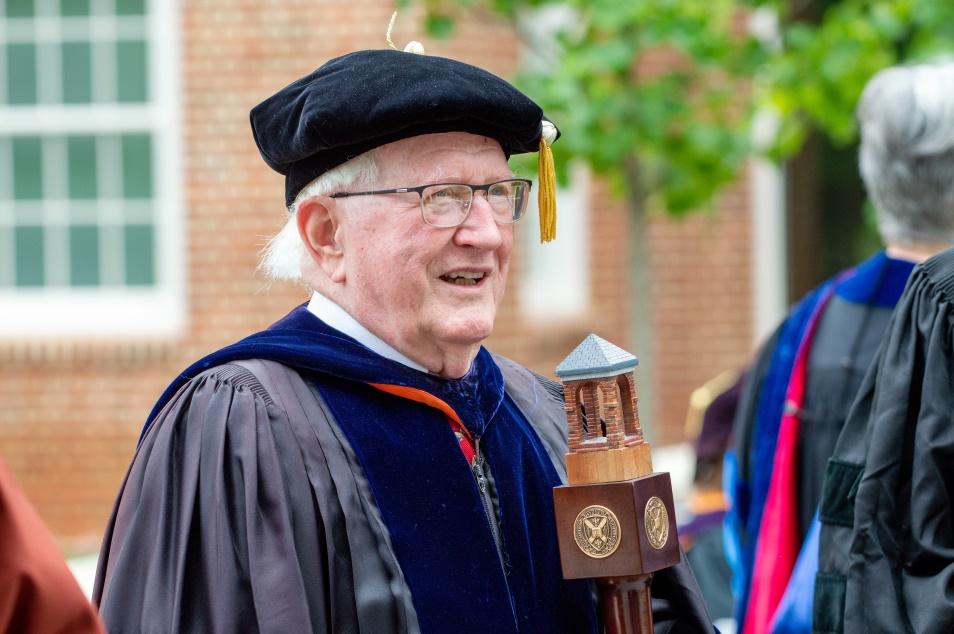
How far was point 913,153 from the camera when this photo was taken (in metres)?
3.15

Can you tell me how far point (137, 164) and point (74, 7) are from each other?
1003mm

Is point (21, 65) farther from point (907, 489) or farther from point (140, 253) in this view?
point (907, 489)

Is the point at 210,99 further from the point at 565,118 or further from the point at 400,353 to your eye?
the point at 400,353

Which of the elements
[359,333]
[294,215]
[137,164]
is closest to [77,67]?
[137,164]

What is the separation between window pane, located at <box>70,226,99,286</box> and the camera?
770 centimetres

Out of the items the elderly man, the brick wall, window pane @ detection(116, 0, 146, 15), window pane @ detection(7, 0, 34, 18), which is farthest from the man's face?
window pane @ detection(7, 0, 34, 18)

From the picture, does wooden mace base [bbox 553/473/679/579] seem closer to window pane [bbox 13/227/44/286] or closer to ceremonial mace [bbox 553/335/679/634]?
ceremonial mace [bbox 553/335/679/634]

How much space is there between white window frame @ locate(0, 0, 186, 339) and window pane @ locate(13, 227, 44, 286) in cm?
6

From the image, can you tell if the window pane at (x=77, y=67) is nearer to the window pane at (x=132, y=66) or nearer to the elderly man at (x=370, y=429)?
the window pane at (x=132, y=66)

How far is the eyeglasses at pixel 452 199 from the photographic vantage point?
227cm

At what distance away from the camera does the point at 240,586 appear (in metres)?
2.03

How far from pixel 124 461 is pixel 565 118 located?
371cm

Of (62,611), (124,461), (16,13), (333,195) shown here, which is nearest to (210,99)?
(16,13)

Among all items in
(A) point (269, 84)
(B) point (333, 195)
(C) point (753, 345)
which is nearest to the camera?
(B) point (333, 195)
